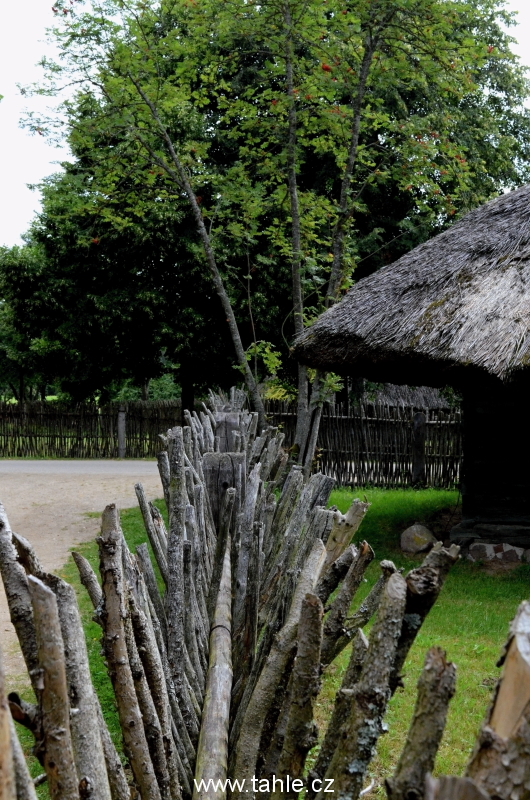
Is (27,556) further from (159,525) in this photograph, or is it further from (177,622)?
(159,525)

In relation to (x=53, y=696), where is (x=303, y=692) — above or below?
below

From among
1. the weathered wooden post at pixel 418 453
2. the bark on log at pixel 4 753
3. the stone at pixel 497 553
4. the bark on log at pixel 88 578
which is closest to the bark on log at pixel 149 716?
the bark on log at pixel 88 578

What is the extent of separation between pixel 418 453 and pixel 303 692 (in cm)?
1165

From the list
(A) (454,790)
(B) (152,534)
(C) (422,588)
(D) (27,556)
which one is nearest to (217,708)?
(B) (152,534)

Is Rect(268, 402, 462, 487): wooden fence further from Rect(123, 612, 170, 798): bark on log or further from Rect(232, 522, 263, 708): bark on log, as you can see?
Rect(123, 612, 170, 798): bark on log

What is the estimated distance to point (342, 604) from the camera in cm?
204

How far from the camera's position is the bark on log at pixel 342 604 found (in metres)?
2.05

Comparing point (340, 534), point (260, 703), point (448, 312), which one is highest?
point (448, 312)

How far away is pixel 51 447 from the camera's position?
1845 centimetres

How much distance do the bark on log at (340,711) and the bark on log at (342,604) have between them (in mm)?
325

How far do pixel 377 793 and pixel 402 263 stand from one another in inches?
230

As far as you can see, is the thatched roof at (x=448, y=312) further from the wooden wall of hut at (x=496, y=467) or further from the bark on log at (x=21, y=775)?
the bark on log at (x=21, y=775)

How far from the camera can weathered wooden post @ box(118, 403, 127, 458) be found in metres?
18.2

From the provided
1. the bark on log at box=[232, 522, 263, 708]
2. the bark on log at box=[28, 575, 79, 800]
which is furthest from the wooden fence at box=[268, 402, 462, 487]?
the bark on log at box=[28, 575, 79, 800]
